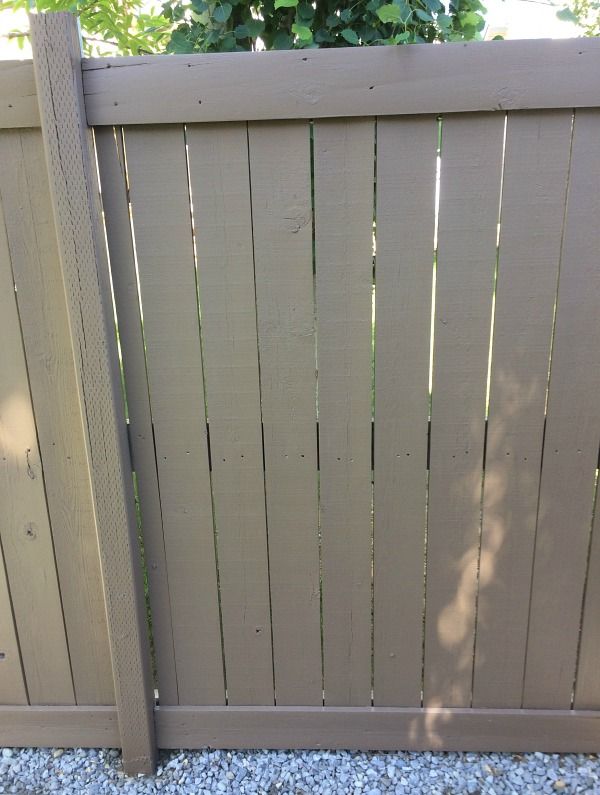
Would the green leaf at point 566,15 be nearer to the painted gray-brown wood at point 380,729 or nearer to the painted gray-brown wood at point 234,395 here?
the painted gray-brown wood at point 234,395

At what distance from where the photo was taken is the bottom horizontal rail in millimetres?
1893

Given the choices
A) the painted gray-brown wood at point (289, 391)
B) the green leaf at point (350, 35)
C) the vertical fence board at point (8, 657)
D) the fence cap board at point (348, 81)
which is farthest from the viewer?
the vertical fence board at point (8, 657)

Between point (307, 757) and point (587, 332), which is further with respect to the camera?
point (307, 757)

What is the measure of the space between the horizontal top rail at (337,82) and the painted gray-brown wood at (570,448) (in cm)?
15

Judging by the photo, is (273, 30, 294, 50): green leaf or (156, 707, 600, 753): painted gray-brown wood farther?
(156, 707, 600, 753): painted gray-brown wood

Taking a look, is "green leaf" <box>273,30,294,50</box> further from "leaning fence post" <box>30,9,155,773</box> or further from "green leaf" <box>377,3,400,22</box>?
"leaning fence post" <box>30,9,155,773</box>

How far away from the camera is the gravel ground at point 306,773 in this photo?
183 cm

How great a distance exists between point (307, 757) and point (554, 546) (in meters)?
1.14

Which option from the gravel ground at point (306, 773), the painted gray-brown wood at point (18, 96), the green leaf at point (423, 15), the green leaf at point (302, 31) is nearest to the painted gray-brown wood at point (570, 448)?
the gravel ground at point (306, 773)

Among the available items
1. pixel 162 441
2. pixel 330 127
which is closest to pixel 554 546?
pixel 162 441

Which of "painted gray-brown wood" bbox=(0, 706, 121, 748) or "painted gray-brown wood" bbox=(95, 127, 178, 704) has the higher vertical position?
"painted gray-brown wood" bbox=(95, 127, 178, 704)

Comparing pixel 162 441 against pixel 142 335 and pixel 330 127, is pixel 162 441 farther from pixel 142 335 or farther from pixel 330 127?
Result: pixel 330 127

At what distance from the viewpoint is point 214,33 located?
169 cm

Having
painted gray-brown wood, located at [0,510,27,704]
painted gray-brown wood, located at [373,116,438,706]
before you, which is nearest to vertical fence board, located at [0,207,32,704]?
painted gray-brown wood, located at [0,510,27,704]
